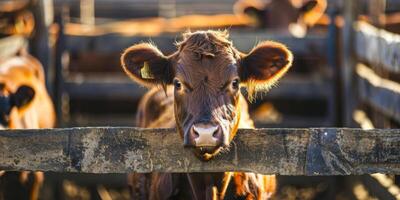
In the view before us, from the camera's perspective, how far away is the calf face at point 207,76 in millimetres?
4263

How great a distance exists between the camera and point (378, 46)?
6699 millimetres

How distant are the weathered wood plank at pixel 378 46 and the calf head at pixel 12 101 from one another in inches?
105

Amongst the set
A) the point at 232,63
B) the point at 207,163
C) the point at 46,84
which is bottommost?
the point at 46,84

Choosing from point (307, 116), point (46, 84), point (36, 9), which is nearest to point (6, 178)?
point (46, 84)

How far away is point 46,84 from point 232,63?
4602 mm

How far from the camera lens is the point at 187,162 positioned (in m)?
4.32

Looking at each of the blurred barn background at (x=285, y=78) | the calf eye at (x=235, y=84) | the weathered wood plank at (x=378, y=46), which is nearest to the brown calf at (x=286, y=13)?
the blurred barn background at (x=285, y=78)

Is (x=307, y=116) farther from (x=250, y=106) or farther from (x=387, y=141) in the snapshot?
(x=387, y=141)

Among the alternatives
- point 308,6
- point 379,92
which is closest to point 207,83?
point 379,92

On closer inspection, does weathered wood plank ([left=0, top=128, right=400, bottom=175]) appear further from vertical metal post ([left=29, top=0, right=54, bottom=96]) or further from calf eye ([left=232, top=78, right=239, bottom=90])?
vertical metal post ([left=29, top=0, right=54, bottom=96])

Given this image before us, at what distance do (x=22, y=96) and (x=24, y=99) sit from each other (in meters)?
0.03

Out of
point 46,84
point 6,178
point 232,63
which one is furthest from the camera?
point 46,84

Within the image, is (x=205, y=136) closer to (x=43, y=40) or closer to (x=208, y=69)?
(x=208, y=69)

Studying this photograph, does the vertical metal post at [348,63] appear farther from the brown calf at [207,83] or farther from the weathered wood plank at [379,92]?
the brown calf at [207,83]
